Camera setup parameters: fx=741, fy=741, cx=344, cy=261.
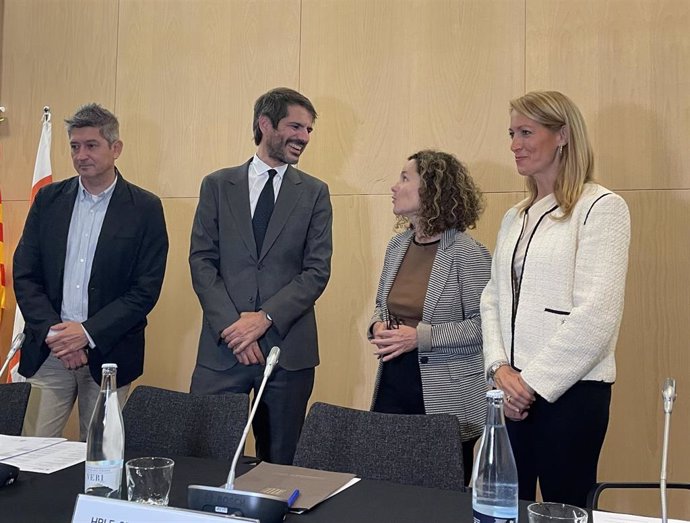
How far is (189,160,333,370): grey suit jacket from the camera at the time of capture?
9.95 ft

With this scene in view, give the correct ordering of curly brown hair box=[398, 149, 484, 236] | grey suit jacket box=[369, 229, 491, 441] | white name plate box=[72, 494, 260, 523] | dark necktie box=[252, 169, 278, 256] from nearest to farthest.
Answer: white name plate box=[72, 494, 260, 523] < grey suit jacket box=[369, 229, 491, 441] < curly brown hair box=[398, 149, 484, 236] < dark necktie box=[252, 169, 278, 256]

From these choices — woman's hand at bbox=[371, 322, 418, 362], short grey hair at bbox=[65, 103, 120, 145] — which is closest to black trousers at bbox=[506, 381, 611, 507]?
woman's hand at bbox=[371, 322, 418, 362]

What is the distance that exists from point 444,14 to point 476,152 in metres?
0.79

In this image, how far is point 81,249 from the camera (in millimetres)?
3266

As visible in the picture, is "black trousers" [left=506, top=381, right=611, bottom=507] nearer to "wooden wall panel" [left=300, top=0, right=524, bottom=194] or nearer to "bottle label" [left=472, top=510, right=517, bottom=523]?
"bottle label" [left=472, top=510, right=517, bottom=523]

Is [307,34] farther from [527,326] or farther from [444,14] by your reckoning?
[527,326]

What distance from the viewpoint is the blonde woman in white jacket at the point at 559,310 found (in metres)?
2.25

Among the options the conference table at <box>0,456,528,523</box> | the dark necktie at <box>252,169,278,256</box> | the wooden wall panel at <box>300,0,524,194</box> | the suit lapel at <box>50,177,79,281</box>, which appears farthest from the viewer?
the wooden wall panel at <box>300,0,524,194</box>

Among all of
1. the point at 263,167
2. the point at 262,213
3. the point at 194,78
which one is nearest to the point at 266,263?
the point at 262,213

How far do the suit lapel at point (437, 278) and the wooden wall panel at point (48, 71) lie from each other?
2.96 meters

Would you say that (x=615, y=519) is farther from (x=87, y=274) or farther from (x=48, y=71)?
(x=48, y=71)

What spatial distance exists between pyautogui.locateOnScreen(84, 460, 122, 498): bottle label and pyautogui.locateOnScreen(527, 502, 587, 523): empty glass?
0.83 metres

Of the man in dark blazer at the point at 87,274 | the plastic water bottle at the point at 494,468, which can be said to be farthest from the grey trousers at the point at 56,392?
the plastic water bottle at the point at 494,468

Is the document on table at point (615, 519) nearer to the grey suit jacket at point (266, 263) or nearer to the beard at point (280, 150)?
the grey suit jacket at point (266, 263)
